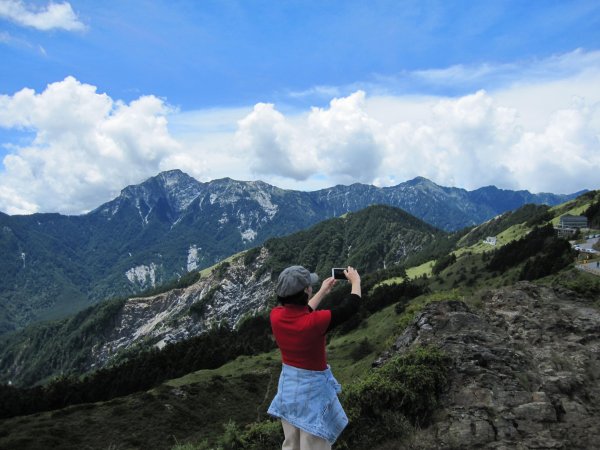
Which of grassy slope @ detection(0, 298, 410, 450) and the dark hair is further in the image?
grassy slope @ detection(0, 298, 410, 450)

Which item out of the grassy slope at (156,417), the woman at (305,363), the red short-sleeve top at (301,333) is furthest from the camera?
the grassy slope at (156,417)

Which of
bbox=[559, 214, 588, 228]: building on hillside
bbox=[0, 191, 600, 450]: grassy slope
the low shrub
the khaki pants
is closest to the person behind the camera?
the khaki pants

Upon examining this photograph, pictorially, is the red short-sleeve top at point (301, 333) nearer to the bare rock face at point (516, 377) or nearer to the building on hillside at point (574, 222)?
the bare rock face at point (516, 377)

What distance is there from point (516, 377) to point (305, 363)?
27.2ft

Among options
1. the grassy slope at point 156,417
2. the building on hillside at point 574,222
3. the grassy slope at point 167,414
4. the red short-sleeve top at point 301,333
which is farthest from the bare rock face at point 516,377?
the building on hillside at point 574,222

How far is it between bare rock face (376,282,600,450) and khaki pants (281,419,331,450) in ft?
13.0

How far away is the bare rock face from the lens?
1013 centimetres

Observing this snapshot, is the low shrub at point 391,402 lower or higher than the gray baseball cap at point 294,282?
lower

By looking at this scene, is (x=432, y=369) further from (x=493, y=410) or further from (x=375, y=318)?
(x=375, y=318)

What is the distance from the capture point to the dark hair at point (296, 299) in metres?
6.94

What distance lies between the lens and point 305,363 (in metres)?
7.02

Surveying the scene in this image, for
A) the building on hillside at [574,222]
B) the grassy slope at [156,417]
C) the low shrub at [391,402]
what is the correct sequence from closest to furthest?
the low shrub at [391,402] → the grassy slope at [156,417] → the building on hillside at [574,222]

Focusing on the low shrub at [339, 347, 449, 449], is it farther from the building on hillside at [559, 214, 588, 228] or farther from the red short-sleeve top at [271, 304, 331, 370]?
the building on hillside at [559, 214, 588, 228]

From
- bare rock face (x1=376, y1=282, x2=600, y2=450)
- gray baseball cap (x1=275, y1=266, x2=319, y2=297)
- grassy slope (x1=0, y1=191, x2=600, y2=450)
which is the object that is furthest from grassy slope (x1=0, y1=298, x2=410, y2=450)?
gray baseball cap (x1=275, y1=266, x2=319, y2=297)
